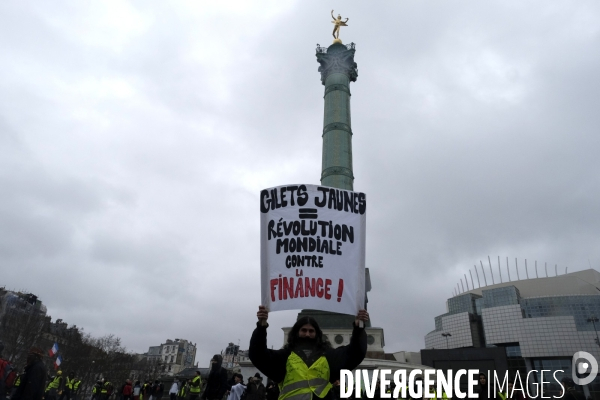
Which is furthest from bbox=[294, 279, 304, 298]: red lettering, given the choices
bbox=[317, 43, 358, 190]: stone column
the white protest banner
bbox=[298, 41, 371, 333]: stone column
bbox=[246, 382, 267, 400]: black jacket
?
bbox=[317, 43, 358, 190]: stone column

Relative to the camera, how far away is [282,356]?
3479 mm

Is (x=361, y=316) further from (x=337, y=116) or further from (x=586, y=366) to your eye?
(x=337, y=116)

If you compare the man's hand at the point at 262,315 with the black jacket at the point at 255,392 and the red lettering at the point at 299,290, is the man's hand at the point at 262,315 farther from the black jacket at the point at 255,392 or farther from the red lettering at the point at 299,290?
the black jacket at the point at 255,392

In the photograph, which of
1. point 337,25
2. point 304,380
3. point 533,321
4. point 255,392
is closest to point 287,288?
point 304,380

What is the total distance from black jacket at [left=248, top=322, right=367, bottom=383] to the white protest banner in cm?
75

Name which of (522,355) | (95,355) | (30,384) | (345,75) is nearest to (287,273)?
(30,384)

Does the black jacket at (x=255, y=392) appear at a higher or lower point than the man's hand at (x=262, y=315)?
lower

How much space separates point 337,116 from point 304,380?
37.6 m

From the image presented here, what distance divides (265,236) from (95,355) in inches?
2028

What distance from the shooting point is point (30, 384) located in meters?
5.88

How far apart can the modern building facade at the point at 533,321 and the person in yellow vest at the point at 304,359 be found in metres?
66.0

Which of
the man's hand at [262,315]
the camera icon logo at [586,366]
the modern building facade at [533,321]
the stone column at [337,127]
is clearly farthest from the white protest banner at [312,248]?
the modern building facade at [533,321]

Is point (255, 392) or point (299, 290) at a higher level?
point (299, 290)

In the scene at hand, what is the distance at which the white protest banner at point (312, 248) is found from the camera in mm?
4516
